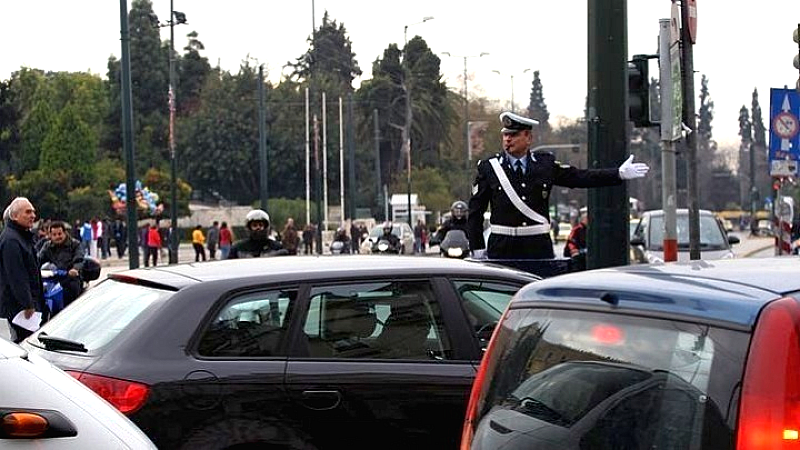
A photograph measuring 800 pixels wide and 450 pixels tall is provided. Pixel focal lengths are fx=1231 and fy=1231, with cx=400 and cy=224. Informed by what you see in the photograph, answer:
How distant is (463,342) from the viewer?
→ 609cm

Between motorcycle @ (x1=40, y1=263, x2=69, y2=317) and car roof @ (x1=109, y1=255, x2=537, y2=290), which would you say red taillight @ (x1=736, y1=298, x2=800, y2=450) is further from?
motorcycle @ (x1=40, y1=263, x2=69, y2=317)

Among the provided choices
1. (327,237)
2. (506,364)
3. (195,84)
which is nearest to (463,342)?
(506,364)

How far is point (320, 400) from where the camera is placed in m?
5.69

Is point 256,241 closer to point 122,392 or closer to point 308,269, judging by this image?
point 308,269

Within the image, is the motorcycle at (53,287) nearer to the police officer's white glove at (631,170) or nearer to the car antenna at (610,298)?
the police officer's white glove at (631,170)

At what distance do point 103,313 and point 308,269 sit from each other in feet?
3.37

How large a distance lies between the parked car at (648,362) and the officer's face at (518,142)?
5.26 metres

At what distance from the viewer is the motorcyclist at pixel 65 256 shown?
11609 millimetres

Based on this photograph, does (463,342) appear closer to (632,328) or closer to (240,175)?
(632,328)

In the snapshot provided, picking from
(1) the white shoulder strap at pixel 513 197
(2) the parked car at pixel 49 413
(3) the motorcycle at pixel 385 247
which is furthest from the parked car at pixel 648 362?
(3) the motorcycle at pixel 385 247

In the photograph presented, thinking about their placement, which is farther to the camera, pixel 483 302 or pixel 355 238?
pixel 355 238

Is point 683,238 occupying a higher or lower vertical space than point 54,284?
lower

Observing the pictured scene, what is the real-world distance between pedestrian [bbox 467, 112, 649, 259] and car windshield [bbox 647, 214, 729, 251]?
11241 millimetres

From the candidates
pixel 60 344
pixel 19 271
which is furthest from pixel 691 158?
pixel 60 344
